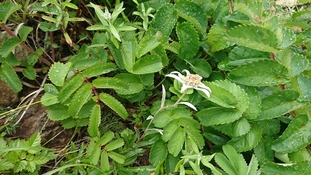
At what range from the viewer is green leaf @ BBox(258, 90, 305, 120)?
1487 millimetres

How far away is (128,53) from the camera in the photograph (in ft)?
5.34

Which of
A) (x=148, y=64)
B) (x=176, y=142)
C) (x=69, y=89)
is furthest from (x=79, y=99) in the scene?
(x=176, y=142)

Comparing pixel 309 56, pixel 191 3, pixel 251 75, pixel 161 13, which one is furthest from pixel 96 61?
pixel 309 56

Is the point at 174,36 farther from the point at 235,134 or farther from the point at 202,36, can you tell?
the point at 235,134

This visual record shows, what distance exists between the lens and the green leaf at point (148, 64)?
1610 mm

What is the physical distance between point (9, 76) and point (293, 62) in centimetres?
124

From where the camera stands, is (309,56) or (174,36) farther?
(174,36)

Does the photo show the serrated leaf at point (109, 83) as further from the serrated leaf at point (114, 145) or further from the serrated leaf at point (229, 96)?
the serrated leaf at point (229, 96)

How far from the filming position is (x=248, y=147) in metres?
1.55

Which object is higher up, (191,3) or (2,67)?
(191,3)

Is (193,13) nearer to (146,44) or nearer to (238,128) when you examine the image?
(146,44)

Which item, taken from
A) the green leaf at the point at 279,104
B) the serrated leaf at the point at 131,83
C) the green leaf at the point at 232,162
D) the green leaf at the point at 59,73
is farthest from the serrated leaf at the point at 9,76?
the green leaf at the point at 279,104

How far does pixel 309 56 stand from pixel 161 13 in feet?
2.28

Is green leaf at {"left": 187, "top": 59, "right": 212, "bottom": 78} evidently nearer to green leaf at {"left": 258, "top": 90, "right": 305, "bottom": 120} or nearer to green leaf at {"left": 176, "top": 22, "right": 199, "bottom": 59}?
green leaf at {"left": 176, "top": 22, "right": 199, "bottom": 59}
